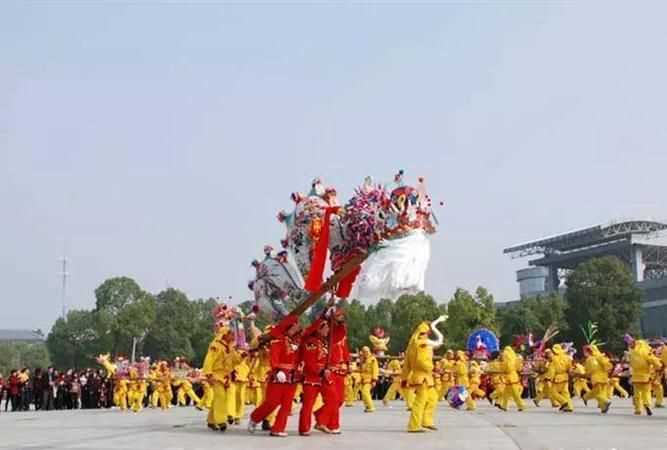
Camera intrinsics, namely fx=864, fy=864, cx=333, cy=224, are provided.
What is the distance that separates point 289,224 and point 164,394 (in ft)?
40.4

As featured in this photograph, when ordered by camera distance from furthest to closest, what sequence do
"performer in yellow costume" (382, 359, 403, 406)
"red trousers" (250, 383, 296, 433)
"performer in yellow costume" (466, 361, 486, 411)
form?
"performer in yellow costume" (382, 359, 403, 406), "performer in yellow costume" (466, 361, 486, 411), "red trousers" (250, 383, 296, 433)

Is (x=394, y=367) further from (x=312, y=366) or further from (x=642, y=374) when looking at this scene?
(x=312, y=366)

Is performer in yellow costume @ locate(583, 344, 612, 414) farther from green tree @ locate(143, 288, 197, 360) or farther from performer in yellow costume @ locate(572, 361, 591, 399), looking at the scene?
green tree @ locate(143, 288, 197, 360)

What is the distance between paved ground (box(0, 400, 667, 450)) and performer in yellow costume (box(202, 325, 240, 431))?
26 centimetres

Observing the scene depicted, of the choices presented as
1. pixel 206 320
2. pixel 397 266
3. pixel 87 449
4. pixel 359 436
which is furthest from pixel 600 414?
pixel 206 320

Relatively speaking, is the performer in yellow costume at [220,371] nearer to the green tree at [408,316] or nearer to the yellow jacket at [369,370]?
the yellow jacket at [369,370]

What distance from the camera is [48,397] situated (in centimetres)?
2605

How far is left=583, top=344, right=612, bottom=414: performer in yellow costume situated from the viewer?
17.9 meters

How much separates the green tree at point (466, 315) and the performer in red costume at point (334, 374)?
96.4 feet

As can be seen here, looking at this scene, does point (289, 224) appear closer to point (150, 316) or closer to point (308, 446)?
point (308, 446)

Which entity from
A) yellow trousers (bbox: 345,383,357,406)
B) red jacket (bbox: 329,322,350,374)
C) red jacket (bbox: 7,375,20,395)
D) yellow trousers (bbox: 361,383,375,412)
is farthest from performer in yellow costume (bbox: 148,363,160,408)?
red jacket (bbox: 329,322,350,374)

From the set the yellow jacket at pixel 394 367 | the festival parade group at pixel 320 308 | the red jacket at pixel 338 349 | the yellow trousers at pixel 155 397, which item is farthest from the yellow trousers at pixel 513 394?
the yellow trousers at pixel 155 397

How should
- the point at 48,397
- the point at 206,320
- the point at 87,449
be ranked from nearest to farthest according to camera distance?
the point at 87,449
the point at 48,397
the point at 206,320

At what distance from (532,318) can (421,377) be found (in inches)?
1396
